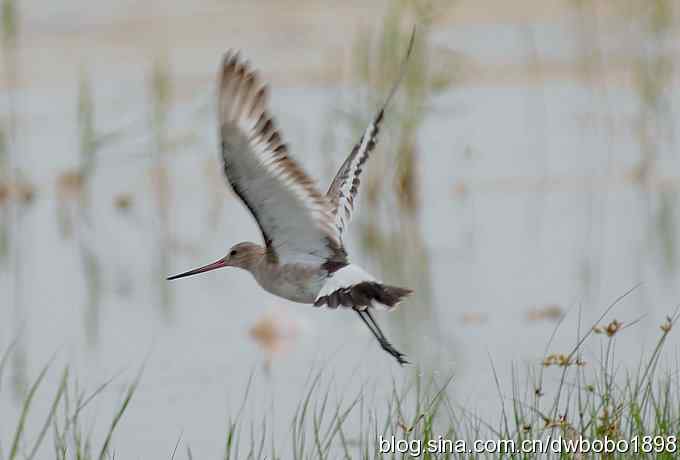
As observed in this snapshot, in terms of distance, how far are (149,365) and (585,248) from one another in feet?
10.5

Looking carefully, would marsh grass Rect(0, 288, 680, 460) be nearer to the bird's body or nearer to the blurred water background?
the blurred water background

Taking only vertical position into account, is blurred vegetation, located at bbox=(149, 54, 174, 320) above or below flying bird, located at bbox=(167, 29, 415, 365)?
above

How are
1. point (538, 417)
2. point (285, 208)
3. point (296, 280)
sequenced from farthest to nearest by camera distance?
point (296, 280) → point (285, 208) → point (538, 417)

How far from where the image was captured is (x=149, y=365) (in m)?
6.77

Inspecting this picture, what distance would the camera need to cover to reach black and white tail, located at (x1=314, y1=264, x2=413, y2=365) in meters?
4.17

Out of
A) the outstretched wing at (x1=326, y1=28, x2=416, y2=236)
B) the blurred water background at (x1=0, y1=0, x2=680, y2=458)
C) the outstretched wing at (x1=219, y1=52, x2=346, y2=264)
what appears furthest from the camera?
the blurred water background at (x1=0, y1=0, x2=680, y2=458)

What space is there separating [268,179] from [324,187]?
633 centimetres

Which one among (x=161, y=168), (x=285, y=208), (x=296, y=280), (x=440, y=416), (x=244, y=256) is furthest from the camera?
(x=161, y=168)

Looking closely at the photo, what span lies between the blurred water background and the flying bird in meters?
0.25

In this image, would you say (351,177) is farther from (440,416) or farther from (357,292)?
(440,416)

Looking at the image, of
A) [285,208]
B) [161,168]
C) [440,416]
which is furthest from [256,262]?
[161,168]

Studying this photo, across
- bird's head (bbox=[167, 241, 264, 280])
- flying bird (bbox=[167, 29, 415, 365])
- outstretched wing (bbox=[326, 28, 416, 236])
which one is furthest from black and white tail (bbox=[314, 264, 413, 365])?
bird's head (bbox=[167, 241, 264, 280])

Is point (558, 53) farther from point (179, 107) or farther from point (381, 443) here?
point (381, 443)

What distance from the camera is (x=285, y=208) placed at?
14.4 feet
